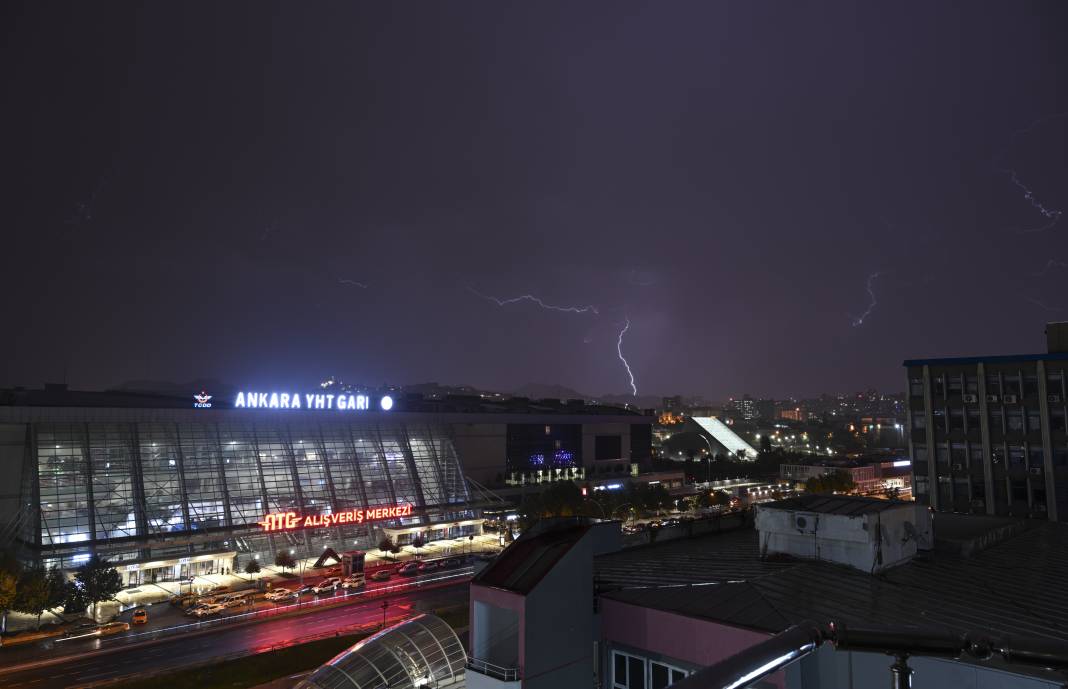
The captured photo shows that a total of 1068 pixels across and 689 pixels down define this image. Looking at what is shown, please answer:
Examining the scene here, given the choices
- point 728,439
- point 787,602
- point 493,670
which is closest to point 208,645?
point 493,670

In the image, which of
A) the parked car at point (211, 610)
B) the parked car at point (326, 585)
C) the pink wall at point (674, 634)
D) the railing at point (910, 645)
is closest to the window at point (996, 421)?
the pink wall at point (674, 634)

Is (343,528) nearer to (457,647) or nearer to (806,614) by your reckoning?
(457,647)

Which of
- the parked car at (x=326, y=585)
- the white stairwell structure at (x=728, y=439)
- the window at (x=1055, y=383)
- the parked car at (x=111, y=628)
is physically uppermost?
the window at (x=1055, y=383)

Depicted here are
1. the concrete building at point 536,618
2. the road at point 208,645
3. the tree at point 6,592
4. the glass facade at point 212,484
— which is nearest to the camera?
the concrete building at point 536,618

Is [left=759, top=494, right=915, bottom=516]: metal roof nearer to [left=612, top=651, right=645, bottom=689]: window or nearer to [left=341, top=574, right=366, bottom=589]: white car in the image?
[left=612, top=651, right=645, bottom=689]: window

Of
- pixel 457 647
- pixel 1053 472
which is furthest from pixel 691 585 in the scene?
pixel 1053 472

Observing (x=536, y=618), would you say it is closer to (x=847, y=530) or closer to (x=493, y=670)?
(x=493, y=670)

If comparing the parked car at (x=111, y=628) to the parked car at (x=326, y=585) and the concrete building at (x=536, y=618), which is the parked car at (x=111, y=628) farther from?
the concrete building at (x=536, y=618)
